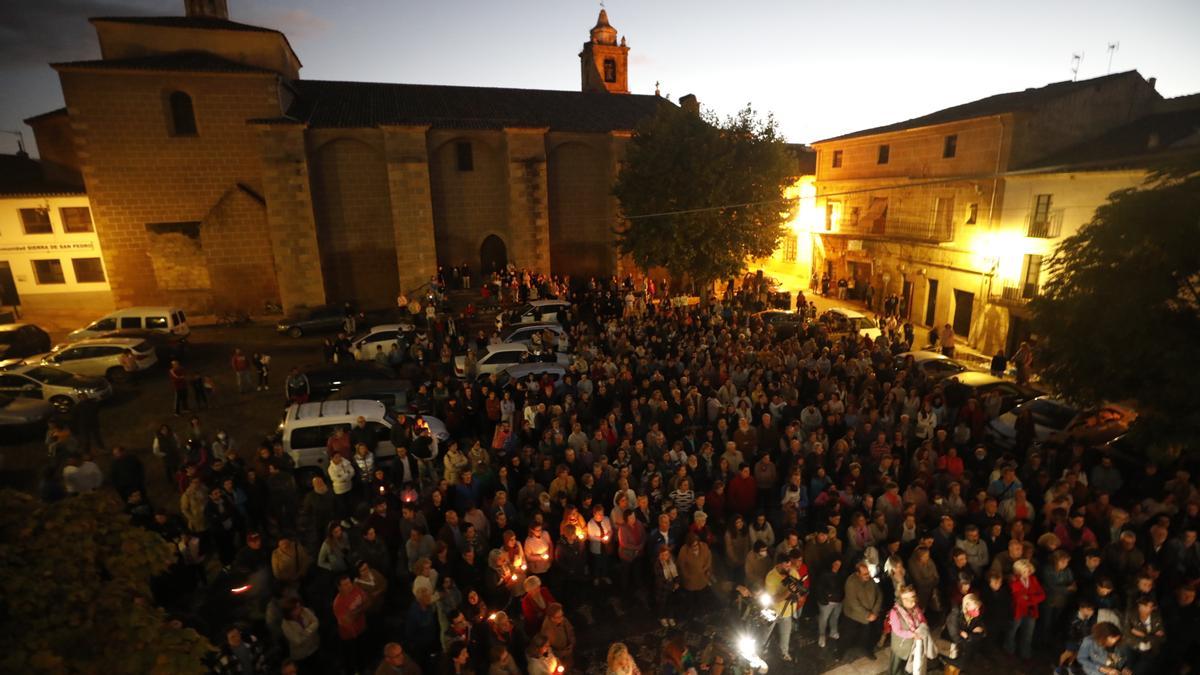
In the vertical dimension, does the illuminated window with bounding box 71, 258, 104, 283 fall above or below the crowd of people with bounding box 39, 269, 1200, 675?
above

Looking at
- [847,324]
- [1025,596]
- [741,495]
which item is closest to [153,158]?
[741,495]

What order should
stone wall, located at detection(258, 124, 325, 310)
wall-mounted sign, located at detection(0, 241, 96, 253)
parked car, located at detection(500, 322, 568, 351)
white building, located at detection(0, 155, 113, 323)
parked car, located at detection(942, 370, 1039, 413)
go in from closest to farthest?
1. parked car, located at detection(942, 370, 1039, 413)
2. parked car, located at detection(500, 322, 568, 351)
3. stone wall, located at detection(258, 124, 325, 310)
4. white building, located at detection(0, 155, 113, 323)
5. wall-mounted sign, located at detection(0, 241, 96, 253)

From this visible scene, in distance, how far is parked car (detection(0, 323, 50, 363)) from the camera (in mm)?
19673

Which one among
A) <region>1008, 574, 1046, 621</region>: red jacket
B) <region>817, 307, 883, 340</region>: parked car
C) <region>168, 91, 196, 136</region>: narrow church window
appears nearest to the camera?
<region>1008, 574, 1046, 621</region>: red jacket

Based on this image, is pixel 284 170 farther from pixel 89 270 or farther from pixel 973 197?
pixel 973 197

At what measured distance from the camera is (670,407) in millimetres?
12086

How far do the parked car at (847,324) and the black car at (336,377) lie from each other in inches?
535

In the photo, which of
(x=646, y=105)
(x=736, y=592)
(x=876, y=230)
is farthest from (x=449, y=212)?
(x=736, y=592)

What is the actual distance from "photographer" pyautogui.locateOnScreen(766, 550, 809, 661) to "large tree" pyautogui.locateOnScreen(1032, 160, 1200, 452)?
6.20 m

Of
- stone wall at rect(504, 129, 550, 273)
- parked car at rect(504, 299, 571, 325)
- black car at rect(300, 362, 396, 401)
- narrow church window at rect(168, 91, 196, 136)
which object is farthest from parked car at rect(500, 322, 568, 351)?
narrow church window at rect(168, 91, 196, 136)

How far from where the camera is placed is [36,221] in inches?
1064

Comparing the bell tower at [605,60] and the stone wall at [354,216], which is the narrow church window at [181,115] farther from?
the bell tower at [605,60]

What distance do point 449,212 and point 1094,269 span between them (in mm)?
24951

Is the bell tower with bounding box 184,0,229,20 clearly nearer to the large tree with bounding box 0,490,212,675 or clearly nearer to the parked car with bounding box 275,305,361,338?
the parked car with bounding box 275,305,361,338
